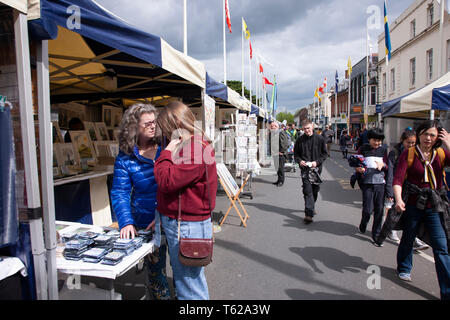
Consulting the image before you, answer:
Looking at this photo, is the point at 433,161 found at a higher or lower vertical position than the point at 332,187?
higher

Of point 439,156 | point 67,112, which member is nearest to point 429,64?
point 439,156

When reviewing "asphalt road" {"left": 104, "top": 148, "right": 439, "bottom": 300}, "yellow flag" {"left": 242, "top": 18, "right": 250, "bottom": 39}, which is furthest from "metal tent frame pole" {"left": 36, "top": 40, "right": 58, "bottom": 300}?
"yellow flag" {"left": 242, "top": 18, "right": 250, "bottom": 39}

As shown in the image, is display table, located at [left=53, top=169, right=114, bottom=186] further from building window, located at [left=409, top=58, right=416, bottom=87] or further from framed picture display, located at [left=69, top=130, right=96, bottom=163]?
building window, located at [left=409, top=58, right=416, bottom=87]

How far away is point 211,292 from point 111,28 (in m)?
2.67

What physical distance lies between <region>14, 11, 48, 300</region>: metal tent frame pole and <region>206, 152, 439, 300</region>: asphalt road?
1.78m

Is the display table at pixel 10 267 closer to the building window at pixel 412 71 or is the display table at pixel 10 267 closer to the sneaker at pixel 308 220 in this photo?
the sneaker at pixel 308 220

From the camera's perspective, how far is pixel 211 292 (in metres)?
3.13

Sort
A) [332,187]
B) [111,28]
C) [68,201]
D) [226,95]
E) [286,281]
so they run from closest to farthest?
[111,28]
[286,281]
[68,201]
[226,95]
[332,187]

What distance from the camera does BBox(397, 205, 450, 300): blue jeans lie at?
2828mm

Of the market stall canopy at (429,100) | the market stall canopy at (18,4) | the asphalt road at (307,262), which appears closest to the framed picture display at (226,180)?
the asphalt road at (307,262)

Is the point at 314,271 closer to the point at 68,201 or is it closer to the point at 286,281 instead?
the point at 286,281

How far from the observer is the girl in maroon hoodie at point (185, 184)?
1775 mm

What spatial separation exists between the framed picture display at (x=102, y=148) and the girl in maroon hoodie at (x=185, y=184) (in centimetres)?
343

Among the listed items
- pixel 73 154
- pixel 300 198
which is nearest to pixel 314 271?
pixel 73 154
